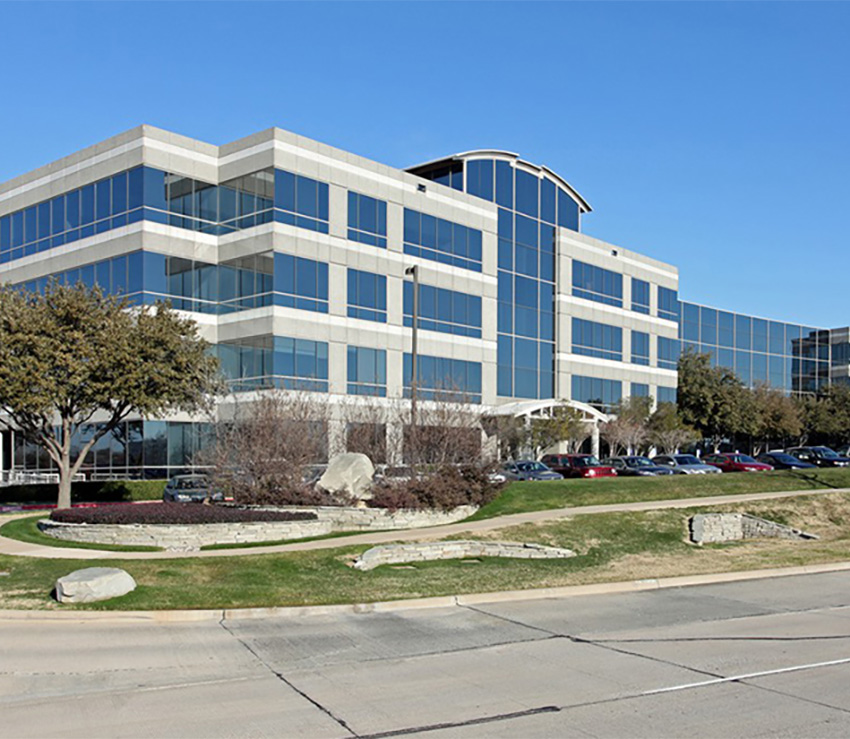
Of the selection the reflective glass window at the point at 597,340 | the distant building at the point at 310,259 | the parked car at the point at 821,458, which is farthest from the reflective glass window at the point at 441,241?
the parked car at the point at 821,458

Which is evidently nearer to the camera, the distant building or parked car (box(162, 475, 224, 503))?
parked car (box(162, 475, 224, 503))

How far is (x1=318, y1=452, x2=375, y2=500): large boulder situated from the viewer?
88.0ft

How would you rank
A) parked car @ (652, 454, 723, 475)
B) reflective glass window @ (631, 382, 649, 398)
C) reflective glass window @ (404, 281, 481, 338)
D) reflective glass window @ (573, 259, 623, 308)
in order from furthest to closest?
reflective glass window @ (631, 382, 649, 398) → reflective glass window @ (573, 259, 623, 308) → reflective glass window @ (404, 281, 481, 338) → parked car @ (652, 454, 723, 475)

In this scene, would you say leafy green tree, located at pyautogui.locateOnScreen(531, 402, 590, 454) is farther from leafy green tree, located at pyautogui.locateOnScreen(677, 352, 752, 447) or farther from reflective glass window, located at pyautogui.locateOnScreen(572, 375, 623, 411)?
leafy green tree, located at pyautogui.locateOnScreen(677, 352, 752, 447)

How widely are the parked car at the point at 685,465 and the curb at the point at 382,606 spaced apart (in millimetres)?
25551

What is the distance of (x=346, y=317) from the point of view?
145ft

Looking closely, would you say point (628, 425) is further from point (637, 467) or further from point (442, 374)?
point (442, 374)

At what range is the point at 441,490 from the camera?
2697cm

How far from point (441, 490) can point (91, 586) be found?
44.7 feet

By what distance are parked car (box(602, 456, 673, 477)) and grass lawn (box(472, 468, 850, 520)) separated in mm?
4442

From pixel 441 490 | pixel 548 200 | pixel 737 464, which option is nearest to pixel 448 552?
pixel 441 490

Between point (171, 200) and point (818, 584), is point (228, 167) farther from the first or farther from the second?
point (818, 584)

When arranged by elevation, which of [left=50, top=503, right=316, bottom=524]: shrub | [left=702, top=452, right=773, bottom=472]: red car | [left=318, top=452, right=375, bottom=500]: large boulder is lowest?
[left=702, top=452, right=773, bottom=472]: red car

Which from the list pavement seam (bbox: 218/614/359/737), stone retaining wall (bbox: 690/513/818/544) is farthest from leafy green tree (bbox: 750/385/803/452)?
pavement seam (bbox: 218/614/359/737)
